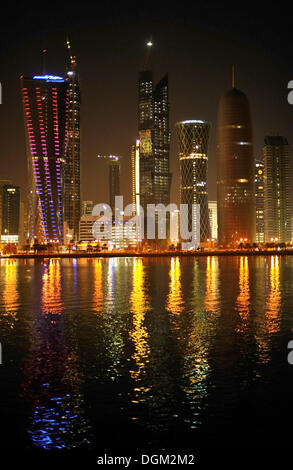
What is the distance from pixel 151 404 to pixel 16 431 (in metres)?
4.36

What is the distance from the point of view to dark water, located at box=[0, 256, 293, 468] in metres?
14.7

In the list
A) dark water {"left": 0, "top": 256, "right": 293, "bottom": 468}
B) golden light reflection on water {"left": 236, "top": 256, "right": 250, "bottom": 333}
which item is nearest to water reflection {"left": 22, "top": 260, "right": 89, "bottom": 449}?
dark water {"left": 0, "top": 256, "right": 293, "bottom": 468}

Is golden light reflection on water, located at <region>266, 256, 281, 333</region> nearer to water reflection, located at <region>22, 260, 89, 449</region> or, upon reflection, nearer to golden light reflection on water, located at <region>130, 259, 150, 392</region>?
golden light reflection on water, located at <region>130, 259, 150, 392</region>

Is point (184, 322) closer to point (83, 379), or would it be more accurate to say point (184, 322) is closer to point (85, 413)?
point (83, 379)

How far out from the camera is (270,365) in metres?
22.1

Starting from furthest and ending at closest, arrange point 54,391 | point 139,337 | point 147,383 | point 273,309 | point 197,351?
point 273,309
point 139,337
point 197,351
point 147,383
point 54,391

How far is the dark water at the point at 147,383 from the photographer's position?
1470 centimetres

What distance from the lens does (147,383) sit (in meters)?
19.6

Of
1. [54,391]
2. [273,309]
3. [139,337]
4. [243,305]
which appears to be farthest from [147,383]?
[243,305]

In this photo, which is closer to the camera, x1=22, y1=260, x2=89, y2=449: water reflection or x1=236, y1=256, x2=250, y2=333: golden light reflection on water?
x1=22, y1=260, x2=89, y2=449: water reflection

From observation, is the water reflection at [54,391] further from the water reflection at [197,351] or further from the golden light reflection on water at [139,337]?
the water reflection at [197,351]

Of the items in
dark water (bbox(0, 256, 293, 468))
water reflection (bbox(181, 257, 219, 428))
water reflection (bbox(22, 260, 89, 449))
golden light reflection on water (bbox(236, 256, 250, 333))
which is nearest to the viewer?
dark water (bbox(0, 256, 293, 468))

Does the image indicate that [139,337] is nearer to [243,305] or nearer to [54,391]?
[54,391]
